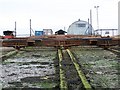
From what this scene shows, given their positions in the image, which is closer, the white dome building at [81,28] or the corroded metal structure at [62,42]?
the corroded metal structure at [62,42]

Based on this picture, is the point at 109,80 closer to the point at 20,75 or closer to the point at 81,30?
the point at 20,75

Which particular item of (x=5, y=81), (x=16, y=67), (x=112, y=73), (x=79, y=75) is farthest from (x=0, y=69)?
(x=112, y=73)

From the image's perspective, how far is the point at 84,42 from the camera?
12938 millimetres

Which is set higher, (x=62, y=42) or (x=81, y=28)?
(x=81, y=28)

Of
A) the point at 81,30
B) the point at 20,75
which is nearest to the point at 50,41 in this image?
the point at 20,75

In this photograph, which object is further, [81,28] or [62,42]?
[81,28]

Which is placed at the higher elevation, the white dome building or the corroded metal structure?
the white dome building

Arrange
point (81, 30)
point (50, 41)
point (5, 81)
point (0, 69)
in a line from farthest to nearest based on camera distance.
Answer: point (81, 30)
point (50, 41)
point (0, 69)
point (5, 81)

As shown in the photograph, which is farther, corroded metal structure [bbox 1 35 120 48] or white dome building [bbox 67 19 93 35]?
white dome building [bbox 67 19 93 35]

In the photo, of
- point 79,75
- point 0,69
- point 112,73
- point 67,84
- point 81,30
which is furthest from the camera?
point 81,30

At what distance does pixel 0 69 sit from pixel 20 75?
3.04 ft

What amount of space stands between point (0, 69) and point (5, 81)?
58.8 inches

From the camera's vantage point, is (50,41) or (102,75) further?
(50,41)

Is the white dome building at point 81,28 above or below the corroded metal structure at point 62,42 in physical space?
above
